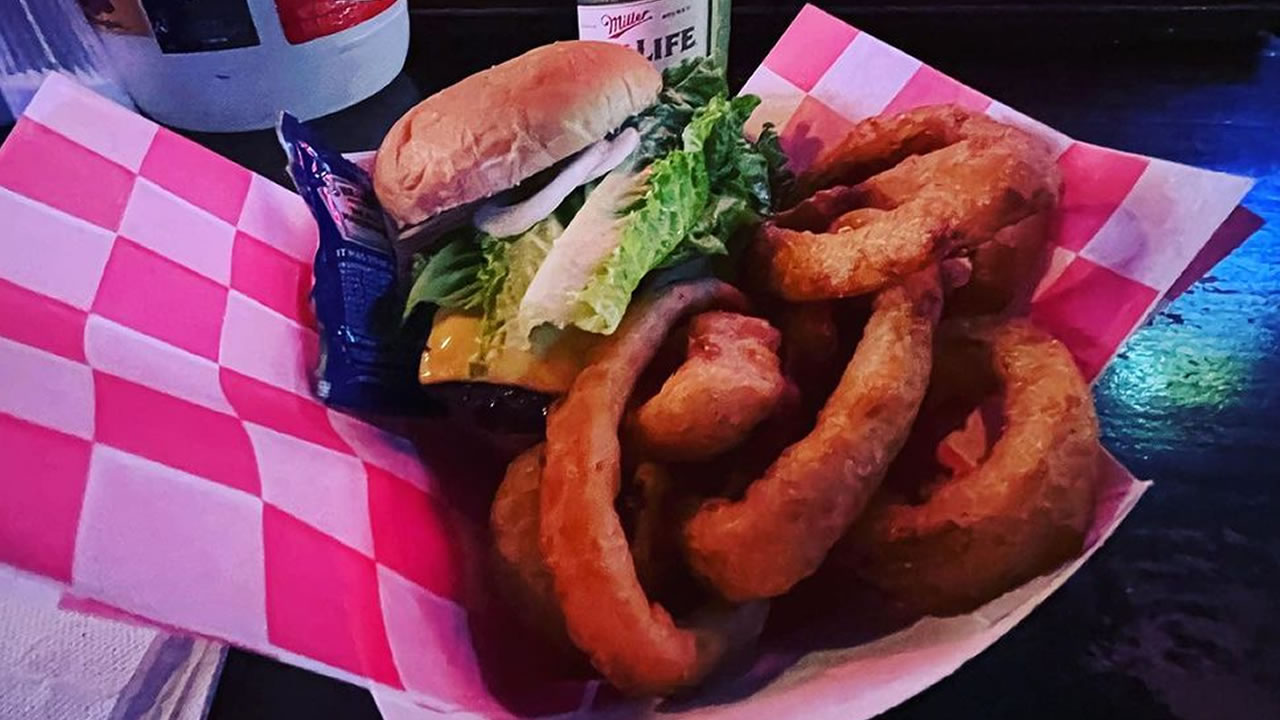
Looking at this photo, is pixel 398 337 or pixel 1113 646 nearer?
pixel 1113 646

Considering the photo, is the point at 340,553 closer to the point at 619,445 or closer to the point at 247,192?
the point at 619,445

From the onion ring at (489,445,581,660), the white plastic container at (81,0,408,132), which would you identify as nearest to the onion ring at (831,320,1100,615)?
the onion ring at (489,445,581,660)

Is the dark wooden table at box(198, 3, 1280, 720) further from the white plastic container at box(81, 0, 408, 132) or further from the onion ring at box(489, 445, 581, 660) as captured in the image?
the onion ring at box(489, 445, 581, 660)

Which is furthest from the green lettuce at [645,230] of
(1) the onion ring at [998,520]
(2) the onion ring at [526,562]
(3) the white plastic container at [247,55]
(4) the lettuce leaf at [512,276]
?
(3) the white plastic container at [247,55]

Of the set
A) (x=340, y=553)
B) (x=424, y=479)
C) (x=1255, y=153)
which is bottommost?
(x=1255, y=153)

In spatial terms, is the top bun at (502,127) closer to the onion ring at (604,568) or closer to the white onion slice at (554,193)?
the white onion slice at (554,193)

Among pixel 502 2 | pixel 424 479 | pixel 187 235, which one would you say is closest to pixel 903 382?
pixel 424 479

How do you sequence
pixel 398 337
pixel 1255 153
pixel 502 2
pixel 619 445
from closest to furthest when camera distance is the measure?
pixel 619 445 < pixel 398 337 < pixel 1255 153 < pixel 502 2
